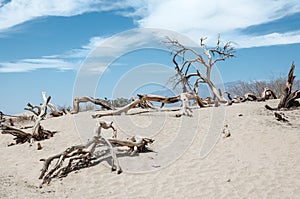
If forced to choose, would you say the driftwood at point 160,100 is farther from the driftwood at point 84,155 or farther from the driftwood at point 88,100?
the driftwood at point 84,155

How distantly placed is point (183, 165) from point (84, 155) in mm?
2169

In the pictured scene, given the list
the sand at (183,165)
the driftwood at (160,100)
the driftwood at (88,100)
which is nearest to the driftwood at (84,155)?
the sand at (183,165)

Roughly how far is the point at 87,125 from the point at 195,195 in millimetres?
6397

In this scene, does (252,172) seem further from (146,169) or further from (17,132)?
(17,132)

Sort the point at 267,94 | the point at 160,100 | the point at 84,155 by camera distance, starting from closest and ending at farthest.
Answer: the point at 84,155 → the point at 160,100 → the point at 267,94

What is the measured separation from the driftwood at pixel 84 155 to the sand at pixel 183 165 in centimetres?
20

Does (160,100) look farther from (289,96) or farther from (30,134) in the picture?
(30,134)

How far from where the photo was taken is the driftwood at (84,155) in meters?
6.75

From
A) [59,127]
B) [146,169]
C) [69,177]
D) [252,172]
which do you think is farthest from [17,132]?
[252,172]

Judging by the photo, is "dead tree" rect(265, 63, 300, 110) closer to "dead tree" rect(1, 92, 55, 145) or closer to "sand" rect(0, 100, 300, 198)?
"sand" rect(0, 100, 300, 198)

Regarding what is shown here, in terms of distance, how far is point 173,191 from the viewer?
18.5 feet

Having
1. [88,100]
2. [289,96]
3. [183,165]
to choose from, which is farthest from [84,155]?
[289,96]

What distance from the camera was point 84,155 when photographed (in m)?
7.22

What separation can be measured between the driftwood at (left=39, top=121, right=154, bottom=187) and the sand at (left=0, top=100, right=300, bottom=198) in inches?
8.0
